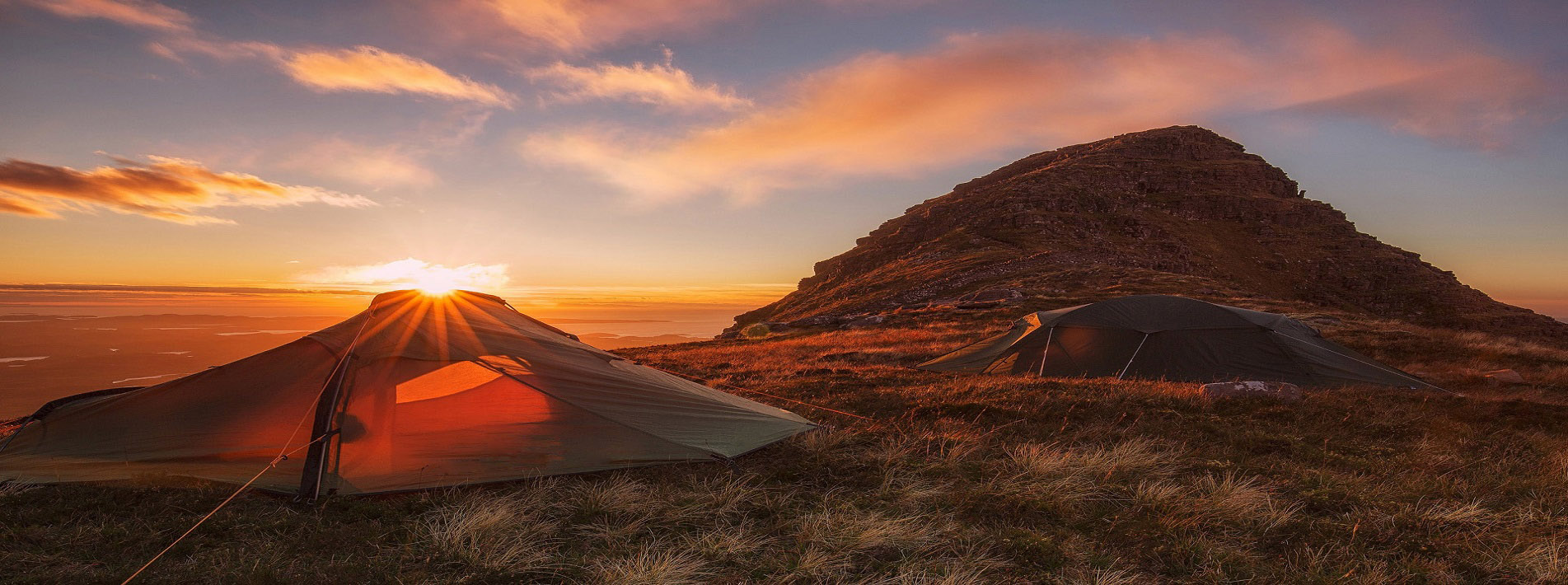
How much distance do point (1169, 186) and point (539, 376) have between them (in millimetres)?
131472

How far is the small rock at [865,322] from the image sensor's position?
1393 inches

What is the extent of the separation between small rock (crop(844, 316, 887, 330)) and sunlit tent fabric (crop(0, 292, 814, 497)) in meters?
27.7

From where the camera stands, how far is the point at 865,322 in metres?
35.9

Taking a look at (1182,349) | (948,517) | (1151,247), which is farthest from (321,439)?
(1151,247)

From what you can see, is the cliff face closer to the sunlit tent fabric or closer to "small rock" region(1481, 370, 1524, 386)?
"small rock" region(1481, 370, 1524, 386)

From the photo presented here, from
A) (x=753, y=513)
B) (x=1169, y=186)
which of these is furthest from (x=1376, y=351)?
(x=1169, y=186)

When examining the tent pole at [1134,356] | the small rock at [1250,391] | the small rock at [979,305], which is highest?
the small rock at [979,305]

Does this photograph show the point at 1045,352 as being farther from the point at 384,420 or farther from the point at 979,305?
the point at 979,305

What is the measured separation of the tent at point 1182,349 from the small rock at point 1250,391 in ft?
5.45

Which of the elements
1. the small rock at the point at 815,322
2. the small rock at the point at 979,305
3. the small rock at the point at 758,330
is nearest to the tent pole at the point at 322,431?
the small rock at the point at 758,330

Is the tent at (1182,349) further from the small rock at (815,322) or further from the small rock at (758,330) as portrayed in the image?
the small rock at (815,322)

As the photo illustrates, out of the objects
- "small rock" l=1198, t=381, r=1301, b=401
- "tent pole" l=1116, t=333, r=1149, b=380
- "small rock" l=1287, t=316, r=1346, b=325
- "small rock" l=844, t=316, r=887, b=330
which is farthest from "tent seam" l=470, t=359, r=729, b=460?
"small rock" l=844, t=316, r=887, b=330

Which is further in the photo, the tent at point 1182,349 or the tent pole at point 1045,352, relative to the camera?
the tent pole at point 1045,352

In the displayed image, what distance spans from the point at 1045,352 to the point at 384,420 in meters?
12.8
